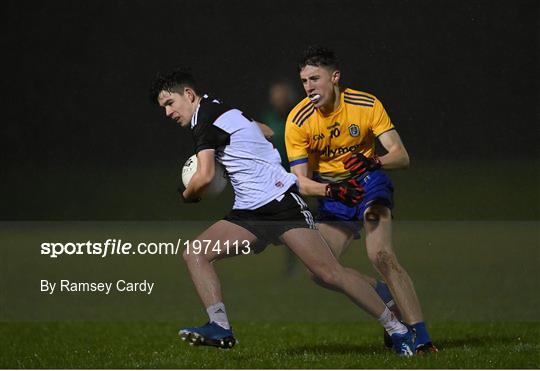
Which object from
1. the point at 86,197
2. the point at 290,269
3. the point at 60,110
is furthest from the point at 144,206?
the point at 290,269

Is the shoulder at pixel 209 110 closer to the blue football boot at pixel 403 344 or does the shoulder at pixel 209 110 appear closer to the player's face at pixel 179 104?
the player's face at pixel 179 104

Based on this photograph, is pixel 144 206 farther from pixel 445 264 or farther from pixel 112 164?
pixel 445 264

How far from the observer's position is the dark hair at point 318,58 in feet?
27.4

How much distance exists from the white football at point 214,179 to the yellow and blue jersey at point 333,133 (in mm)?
704

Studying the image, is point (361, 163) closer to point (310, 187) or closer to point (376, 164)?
point (376, 164)

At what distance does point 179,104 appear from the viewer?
26.1 ft

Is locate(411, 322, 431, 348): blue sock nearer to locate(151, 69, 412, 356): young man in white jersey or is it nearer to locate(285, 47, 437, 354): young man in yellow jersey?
locate(285, 47, 437, 354): young man in yellow jersey

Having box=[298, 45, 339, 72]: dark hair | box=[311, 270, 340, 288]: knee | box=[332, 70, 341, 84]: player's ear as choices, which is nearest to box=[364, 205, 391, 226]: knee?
box=[311, 270, 340, 288]: knee

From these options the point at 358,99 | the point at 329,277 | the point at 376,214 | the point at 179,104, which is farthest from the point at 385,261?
the point at 179,104

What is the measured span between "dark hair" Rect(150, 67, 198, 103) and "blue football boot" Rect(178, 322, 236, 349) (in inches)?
65.4

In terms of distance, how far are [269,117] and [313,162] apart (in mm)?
1560

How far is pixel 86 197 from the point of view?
11047 millimetres

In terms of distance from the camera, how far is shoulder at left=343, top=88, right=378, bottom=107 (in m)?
8.38

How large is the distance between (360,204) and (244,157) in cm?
111
